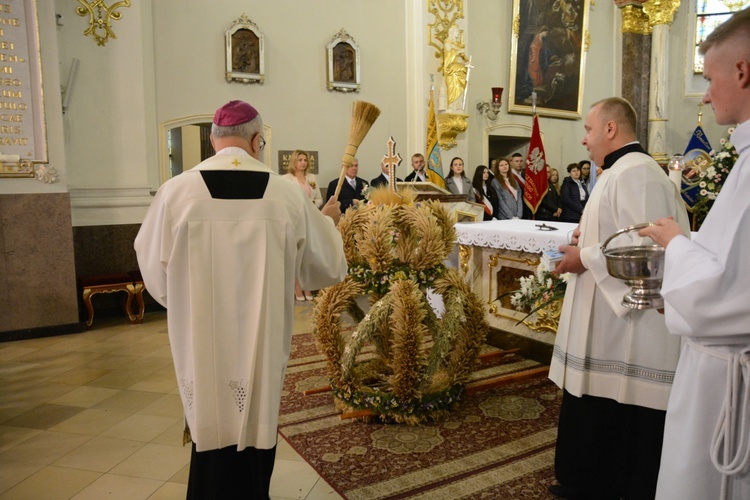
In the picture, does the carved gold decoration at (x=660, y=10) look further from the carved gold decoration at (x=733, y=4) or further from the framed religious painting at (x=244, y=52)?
the framed religious painting at (x=244, y=52)

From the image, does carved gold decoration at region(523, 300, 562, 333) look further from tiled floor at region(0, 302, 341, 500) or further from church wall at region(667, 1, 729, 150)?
church wall at region(667, 1, 729, 150)

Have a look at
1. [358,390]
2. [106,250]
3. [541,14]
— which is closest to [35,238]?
[106,250]

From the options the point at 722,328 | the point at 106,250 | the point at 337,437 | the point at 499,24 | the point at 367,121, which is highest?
the point at 499,24

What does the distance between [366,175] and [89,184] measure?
3.97 meters

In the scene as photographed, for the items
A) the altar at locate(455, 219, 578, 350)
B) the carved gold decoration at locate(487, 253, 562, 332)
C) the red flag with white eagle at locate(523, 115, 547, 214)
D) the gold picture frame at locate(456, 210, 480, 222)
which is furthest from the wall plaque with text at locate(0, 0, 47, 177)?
the red flag with white eagle at locate(523, 115, 547, 214)

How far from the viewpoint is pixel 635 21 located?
12602 millimetres

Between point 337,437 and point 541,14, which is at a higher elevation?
point 541,14

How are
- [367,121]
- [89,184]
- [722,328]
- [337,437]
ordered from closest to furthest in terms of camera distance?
[722,328]
[367,121]
[337,437]
[89,184]

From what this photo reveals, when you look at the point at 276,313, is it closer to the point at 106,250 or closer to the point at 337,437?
the point at 337,437

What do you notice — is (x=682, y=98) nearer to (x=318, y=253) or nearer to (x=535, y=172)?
(x=535, y=172)

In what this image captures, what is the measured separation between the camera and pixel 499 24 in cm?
1060

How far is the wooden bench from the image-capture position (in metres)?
6.52

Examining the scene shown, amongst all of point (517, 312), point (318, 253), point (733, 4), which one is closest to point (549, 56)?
point (733, 4)

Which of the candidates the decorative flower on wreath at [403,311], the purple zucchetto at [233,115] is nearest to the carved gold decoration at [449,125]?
the decorative flower on wreath at [403,311]
